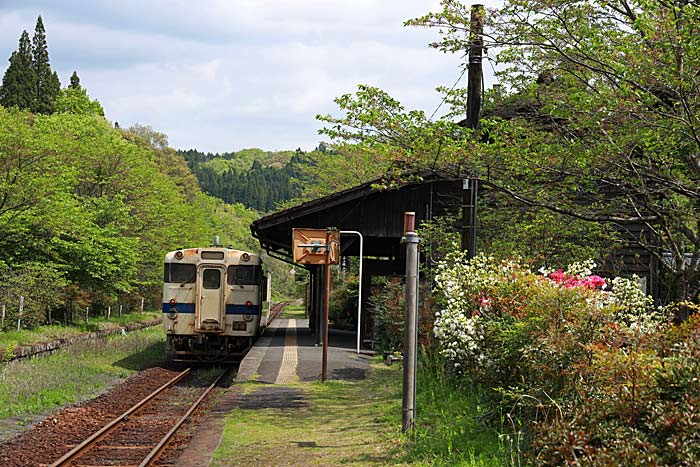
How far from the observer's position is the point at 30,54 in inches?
2534

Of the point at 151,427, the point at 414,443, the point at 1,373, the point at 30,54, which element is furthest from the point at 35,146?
the point at 30,54

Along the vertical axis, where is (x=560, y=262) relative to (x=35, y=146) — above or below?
below

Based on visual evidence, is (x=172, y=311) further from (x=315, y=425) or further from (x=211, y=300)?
(x=315, y=425)

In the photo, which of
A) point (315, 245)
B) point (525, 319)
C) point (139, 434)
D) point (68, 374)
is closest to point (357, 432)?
point (525, 319)

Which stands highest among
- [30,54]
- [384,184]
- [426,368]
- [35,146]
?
[30,54]

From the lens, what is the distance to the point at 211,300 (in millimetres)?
19094

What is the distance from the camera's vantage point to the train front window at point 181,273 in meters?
19.1

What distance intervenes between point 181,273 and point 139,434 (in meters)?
8.12

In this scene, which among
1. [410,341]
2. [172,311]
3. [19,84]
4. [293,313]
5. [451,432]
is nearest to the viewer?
[451,432]

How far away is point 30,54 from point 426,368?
201 feet

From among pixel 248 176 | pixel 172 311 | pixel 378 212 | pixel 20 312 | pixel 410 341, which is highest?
pixel 248 176

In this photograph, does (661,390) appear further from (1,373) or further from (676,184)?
(1,373)

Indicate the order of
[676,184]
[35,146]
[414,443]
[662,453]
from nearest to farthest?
[662,453] < [414,443] < [676,184] < [35,146]

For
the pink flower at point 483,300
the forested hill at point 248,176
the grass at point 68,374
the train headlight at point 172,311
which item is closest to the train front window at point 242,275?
the train headlight at point 172,311
